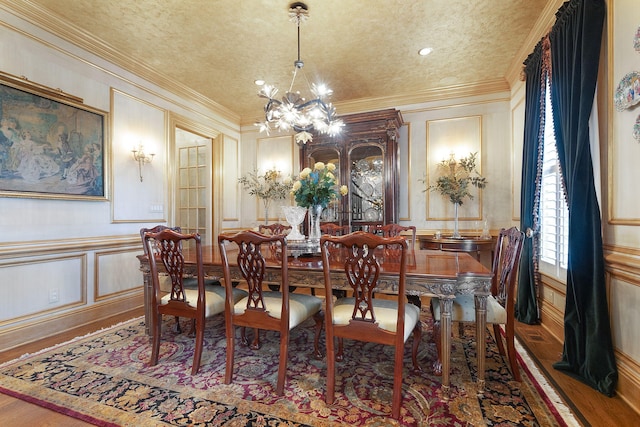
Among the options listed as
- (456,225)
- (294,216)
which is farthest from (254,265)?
(456,225)

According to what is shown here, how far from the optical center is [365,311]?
1603 mm

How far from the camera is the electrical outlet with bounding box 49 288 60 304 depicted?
265 cm

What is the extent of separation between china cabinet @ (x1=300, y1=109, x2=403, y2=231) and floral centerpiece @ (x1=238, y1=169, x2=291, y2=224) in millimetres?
945

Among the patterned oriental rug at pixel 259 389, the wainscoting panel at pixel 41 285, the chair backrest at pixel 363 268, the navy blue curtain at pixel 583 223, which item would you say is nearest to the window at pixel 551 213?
the navy blue curtain at pixel 583 223

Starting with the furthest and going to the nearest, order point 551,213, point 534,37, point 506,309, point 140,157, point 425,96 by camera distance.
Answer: point 425,96 → point 140,157 → point 534,37 → point 551,213 → point 506,309

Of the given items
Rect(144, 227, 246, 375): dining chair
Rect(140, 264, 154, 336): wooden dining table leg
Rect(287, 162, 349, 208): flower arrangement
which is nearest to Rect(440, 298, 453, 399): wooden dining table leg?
Rect(287, 162, 349, 208): flower arrangement

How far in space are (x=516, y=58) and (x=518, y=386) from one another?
3279 millimetres

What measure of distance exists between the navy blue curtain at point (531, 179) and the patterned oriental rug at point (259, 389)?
735mm

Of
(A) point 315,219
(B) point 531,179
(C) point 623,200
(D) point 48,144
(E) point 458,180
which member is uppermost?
(D) point 48,144

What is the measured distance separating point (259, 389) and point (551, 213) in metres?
2.81

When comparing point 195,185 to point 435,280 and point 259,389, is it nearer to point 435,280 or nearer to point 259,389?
point 259,389

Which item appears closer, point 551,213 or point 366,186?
point 551,213

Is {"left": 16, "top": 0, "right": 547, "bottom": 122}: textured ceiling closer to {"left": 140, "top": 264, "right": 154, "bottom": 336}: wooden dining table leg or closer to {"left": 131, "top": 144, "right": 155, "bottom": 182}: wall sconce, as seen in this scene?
{"left": 131, "top": 144, "right": 155, "bottom": 182}: wall sconce

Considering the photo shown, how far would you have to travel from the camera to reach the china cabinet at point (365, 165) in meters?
4.05
